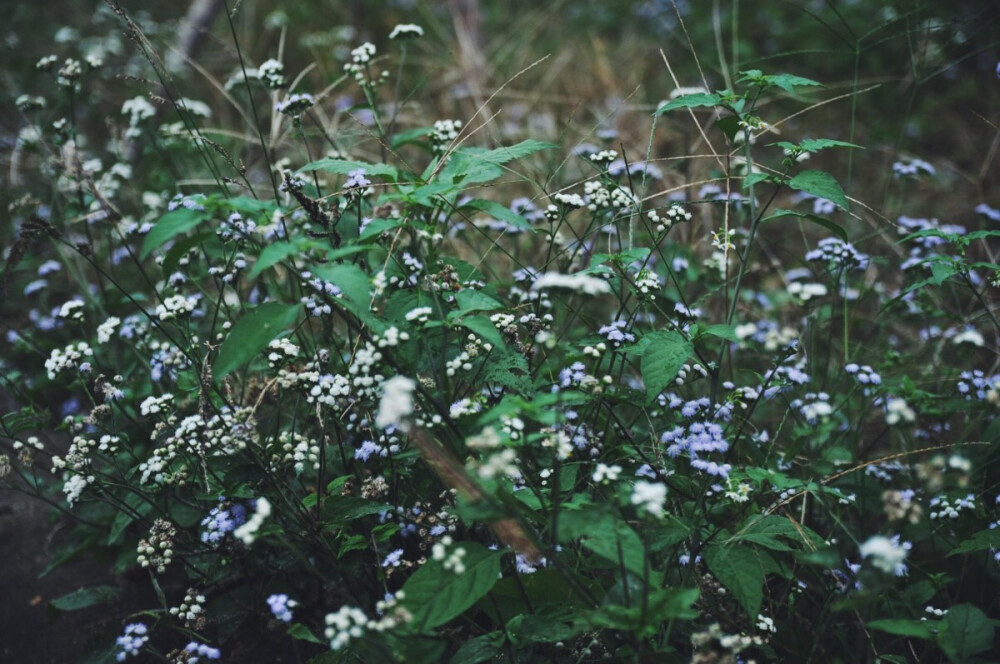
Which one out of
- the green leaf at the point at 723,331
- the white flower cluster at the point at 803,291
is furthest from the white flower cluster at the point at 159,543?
the white flower cluster at the point at 803,291

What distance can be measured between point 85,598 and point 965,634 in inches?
116

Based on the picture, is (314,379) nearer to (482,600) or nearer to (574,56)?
(482,600)

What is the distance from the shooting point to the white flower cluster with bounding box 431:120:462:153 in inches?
124

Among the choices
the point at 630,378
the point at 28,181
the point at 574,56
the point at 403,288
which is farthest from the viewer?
the point at 574,56

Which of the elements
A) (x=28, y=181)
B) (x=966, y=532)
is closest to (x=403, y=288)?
(x=966, y=532)

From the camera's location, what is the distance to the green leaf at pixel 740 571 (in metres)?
2.08

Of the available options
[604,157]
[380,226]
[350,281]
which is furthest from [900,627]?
[604,157]

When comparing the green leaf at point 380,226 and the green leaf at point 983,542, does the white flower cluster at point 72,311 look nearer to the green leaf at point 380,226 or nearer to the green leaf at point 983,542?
the green leaf at point 380,226

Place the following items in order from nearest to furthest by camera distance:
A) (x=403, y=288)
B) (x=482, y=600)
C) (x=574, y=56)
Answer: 1. (x=482, y=600)
2. (x=403, y=288)
3. (x=574, y=56)

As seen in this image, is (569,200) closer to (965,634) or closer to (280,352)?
(280,352)

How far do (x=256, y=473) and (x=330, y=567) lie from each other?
1.40 ft

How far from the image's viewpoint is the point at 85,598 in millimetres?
2918

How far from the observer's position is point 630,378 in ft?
12.8

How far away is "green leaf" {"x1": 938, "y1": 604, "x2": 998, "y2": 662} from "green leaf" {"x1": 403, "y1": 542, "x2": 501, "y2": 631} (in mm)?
1170
